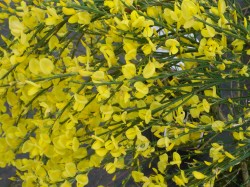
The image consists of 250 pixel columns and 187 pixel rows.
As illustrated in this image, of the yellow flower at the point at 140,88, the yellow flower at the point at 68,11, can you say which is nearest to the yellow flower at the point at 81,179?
the yellow flower at the point at 140,88

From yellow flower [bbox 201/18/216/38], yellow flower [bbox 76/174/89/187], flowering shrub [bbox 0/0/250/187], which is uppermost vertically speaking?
yellow flower [bbox 201/18/216/38]

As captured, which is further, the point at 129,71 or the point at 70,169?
the point at 70,169

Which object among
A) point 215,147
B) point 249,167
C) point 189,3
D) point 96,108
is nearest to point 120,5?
point 189,3

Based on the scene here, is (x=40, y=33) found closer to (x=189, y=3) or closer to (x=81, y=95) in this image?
(x=81, y=95)

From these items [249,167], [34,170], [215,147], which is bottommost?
[249,167]

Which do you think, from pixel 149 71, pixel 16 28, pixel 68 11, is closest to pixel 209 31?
pixel 149 71

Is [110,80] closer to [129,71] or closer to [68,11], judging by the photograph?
[129,71]

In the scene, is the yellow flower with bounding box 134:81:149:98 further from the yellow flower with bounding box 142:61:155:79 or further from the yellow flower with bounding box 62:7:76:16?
the yellow flower with bounding box 62:7:76:16

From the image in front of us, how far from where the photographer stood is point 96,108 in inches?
39.9

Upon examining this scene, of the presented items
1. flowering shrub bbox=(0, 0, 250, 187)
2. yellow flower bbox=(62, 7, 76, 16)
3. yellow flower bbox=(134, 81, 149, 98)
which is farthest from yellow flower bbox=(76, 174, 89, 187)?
yellow flower bbox=(62, 7, 76, 16)

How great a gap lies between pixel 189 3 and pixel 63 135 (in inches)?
15.1

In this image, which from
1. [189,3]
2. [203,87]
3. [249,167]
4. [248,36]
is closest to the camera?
[189,3]

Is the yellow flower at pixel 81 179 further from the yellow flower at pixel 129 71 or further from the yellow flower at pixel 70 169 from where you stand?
the yellow flower at pixel 129 71

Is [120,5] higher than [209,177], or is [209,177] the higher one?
[120,5]
